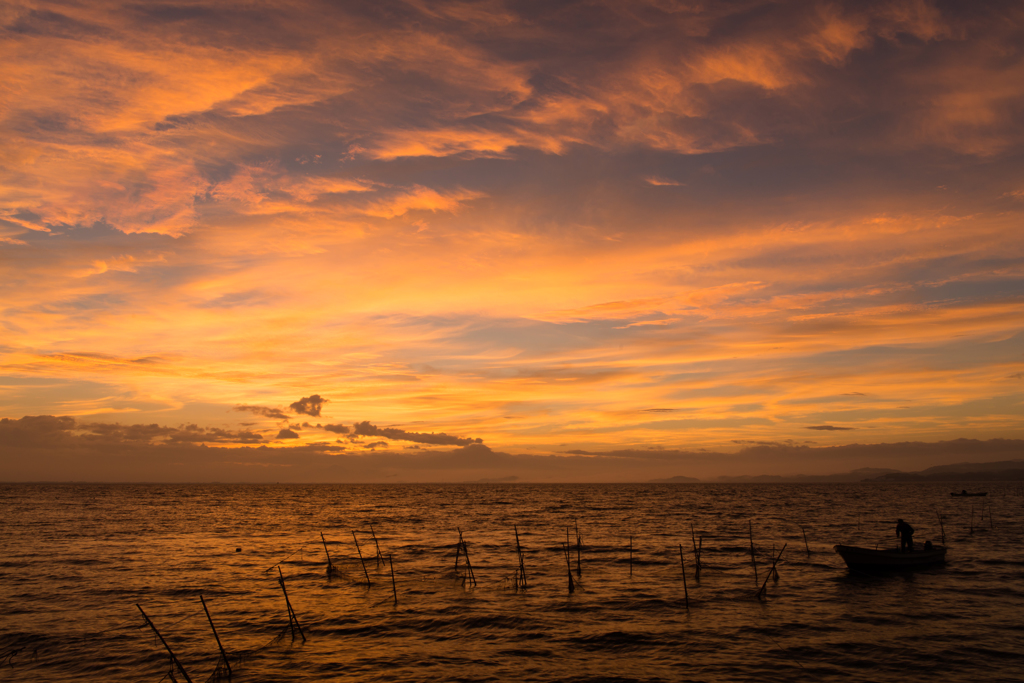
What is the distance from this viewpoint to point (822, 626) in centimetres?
2373

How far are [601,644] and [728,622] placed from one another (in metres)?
6.45

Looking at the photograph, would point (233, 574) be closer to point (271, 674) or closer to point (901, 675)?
point (271, 674)

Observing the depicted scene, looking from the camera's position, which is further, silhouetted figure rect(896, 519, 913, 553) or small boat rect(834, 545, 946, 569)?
silhouetted figure rect(896, 519, 913, 553)

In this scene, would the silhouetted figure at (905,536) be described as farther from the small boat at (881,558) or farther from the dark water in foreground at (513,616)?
the dark water in foreground at (513,616)

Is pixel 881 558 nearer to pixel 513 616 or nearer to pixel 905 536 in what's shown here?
pixel 905 536

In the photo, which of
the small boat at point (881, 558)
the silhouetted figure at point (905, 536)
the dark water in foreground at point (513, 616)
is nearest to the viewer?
the dark water in foreground at point (513, 616)

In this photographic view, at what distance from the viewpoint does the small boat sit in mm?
33812

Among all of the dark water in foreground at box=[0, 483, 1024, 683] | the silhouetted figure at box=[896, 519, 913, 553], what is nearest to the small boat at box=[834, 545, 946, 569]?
the silhouetted figure at box=[896, 519, 913, 553]

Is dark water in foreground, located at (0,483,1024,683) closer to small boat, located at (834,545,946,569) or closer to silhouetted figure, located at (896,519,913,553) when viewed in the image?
small boat, located at (834,545,946,569)

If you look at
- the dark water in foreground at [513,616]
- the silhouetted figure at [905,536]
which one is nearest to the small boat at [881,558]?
the silhouetted figure at [905,536]

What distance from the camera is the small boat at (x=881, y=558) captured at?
33.8 m

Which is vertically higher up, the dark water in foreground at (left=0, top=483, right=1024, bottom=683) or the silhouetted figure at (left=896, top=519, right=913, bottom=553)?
the silhouetted figure at (left=896, top=519, right=913, bottom=553)

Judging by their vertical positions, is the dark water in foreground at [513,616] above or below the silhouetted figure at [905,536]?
below

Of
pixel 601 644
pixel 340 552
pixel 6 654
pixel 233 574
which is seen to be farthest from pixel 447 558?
pixel 6 654
